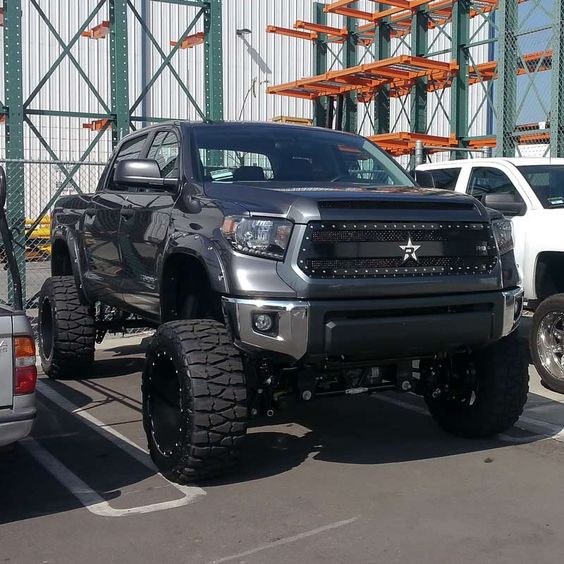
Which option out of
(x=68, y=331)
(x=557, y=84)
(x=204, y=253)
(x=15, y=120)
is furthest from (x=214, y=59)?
(x=204, y=253)

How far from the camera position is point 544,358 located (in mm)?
7676

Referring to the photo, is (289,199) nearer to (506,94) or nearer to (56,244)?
(56,244)

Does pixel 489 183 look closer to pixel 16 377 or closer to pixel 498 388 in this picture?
pixel 498 388

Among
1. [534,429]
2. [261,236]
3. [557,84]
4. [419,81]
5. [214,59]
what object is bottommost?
[534,429]

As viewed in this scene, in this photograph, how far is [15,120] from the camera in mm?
11242

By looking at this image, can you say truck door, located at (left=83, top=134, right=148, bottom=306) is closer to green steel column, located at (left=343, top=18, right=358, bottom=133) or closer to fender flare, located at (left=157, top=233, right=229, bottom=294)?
fender flare, located at (left=157, top=233, right=229, bottom=294)

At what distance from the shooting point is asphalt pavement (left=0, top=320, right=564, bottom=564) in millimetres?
4082

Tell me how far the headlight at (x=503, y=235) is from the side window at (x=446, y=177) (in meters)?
3.82

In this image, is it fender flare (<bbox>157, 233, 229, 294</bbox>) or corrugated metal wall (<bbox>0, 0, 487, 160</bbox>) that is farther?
corrugated metal wall (<bbox>0, 0, 487, 160</bbox>)

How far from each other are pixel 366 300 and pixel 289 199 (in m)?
0.68

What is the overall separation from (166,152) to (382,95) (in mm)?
14925

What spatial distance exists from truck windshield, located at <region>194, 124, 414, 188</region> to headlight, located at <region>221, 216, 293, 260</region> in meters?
0.79

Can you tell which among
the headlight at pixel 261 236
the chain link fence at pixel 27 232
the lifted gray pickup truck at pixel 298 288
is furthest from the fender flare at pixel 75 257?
the headlight at pixel 261 236

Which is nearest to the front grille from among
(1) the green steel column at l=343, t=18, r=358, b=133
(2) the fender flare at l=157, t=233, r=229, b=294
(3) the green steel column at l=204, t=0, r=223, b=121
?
(2) the fender flare at l=157, t=233, r=229, b=294
